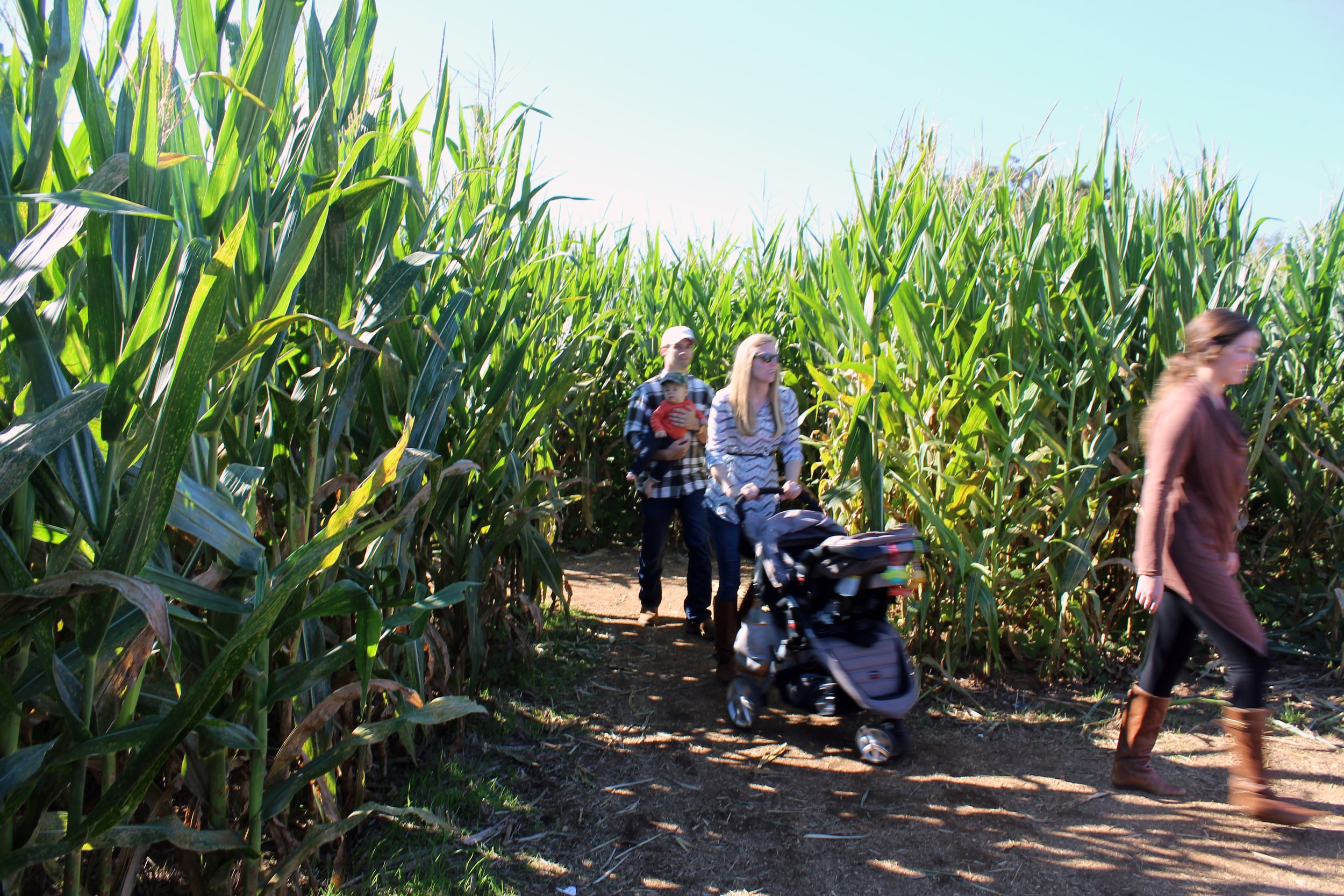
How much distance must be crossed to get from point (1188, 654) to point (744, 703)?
5.55 ft

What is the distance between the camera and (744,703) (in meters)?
3.57

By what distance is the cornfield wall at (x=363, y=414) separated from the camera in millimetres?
1337

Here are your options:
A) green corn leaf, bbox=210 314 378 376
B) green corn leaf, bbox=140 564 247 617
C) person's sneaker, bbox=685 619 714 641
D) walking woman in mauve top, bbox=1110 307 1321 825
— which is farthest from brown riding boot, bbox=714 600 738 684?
green corn leaf, bbox=210 314 378 376

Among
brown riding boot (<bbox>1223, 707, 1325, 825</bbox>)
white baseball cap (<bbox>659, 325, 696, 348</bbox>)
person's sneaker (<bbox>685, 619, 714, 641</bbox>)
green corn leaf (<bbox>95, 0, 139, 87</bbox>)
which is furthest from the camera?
person's sneaker (<bbox>685, 619, 714, 641</bbox>)

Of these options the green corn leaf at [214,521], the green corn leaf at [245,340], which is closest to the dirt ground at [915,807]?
the green corn leaf at [214,521]

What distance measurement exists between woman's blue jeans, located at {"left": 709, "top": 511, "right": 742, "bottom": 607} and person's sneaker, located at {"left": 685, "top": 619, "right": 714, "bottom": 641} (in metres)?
0.88

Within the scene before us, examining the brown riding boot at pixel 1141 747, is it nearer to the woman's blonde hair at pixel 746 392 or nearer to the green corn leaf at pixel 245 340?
the woman's blonde hair at pixel 746 392

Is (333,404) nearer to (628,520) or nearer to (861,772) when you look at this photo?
(861,772)

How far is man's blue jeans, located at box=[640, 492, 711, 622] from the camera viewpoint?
4676 millimetres

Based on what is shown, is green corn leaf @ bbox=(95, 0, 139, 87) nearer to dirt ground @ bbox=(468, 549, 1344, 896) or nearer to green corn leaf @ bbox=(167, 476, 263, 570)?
green corn leaf @ bbox=(167, 476, 263, 570)

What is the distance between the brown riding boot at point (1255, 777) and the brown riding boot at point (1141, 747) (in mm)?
208

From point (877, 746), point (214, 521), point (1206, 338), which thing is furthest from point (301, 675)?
point (1206, 338)

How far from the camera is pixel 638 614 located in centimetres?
533

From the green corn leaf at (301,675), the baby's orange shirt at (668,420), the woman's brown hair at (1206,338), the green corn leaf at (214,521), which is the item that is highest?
the woman's brown hair at (1206,338)
